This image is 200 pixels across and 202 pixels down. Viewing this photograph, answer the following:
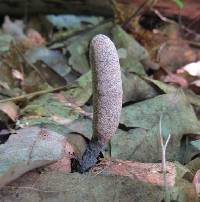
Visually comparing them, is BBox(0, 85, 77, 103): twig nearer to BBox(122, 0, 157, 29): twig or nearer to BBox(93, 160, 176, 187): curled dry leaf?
BBox(93, 160, 176, 187): curled dry leaf

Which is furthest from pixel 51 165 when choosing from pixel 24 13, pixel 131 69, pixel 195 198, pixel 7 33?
pixel 24 13

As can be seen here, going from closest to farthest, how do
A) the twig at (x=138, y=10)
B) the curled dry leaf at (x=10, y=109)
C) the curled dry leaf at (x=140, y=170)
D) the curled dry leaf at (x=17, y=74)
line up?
the curled dry leaf at (x=140, y=170) → the curled dry leaf at (x=10, y=109) → the curled dry leaf at (x=17, y=74) → the twig at (x=138, y=10)

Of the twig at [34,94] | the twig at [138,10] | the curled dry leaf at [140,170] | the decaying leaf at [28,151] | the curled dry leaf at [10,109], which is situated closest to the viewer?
the decaying leaf at [28,151]

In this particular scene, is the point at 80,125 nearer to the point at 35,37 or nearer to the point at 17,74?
the point at 17,74

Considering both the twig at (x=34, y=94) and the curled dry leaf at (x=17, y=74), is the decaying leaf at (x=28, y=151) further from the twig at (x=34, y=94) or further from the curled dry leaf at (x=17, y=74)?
the curled dry leaf at (x=17, y=74)

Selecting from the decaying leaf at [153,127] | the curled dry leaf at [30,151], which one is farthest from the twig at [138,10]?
the curled dry leaf at [30,151]

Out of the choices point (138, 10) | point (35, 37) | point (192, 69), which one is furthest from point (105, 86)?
point (35, 37)

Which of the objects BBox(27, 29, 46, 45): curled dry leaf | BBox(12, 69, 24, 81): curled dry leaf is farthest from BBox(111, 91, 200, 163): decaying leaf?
BBox(27, 29, 46, 45): curled dry leaf

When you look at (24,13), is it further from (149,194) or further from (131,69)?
(149,194)
